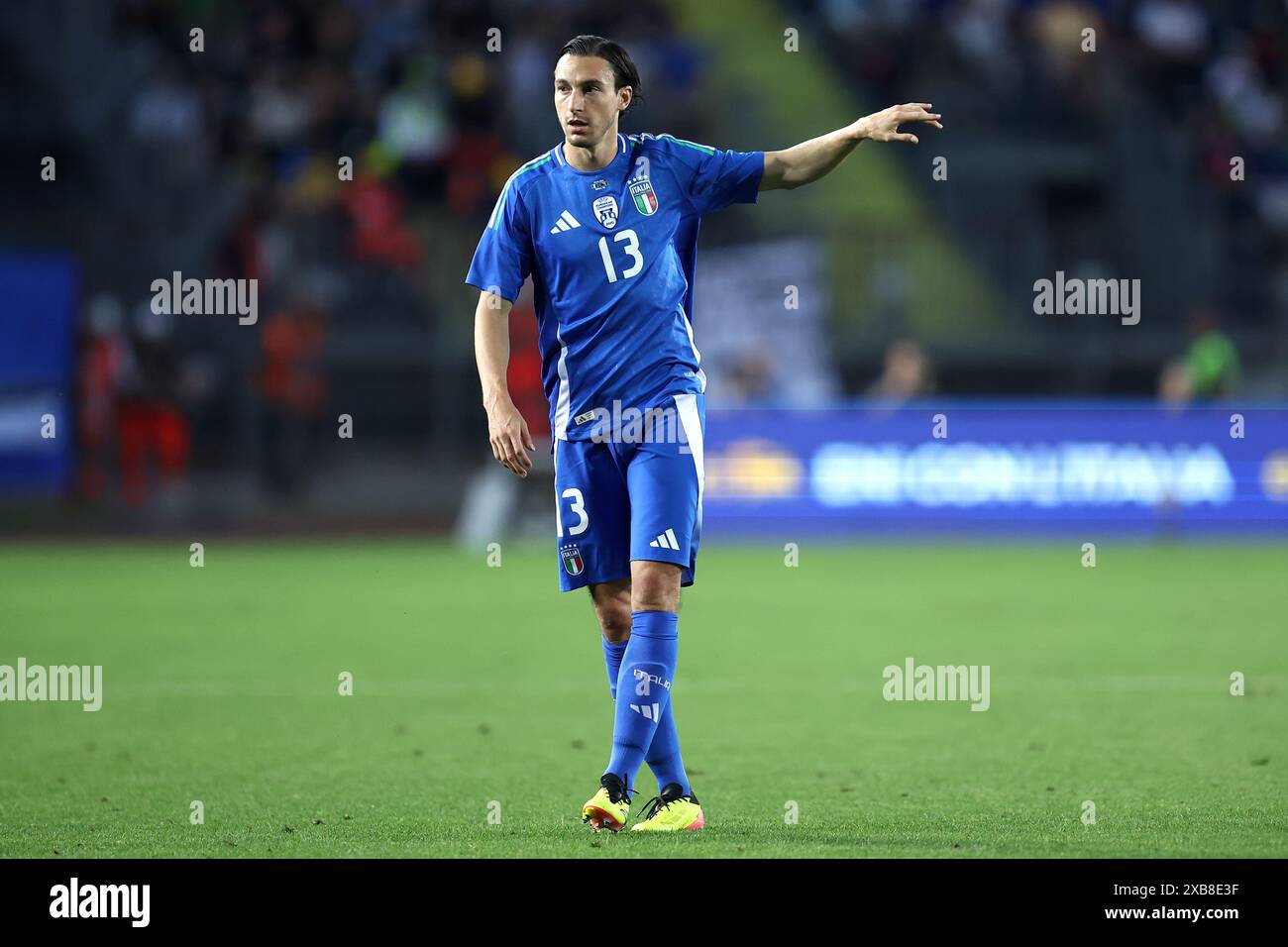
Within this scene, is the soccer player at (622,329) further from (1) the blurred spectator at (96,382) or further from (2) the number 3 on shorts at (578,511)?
(1) the blurred spectator at (96,382)

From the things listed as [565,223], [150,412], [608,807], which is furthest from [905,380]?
[608,807]

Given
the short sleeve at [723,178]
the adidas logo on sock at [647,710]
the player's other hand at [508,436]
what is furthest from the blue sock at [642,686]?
the short sleeve at [723,178]

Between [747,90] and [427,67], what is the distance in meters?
4.64

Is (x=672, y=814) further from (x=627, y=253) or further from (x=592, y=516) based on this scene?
(x=627, y=253)

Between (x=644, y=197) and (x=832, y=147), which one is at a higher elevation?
(x=832, y=147)

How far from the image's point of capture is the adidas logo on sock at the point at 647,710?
20.8ft

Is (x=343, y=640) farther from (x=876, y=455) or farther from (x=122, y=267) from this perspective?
(x=122, y=267)

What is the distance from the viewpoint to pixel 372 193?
24.0m

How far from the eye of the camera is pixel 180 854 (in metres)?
5.88

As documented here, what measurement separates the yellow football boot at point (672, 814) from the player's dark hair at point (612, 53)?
2374 mm

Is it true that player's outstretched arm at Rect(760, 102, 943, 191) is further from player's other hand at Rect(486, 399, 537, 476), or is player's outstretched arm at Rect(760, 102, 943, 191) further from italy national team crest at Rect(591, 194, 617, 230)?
player's other hand at Rect(486, 399, 537, 476)

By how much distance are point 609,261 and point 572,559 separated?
40.8 inches

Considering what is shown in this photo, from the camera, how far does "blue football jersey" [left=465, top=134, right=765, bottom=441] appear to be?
21.5 feet
